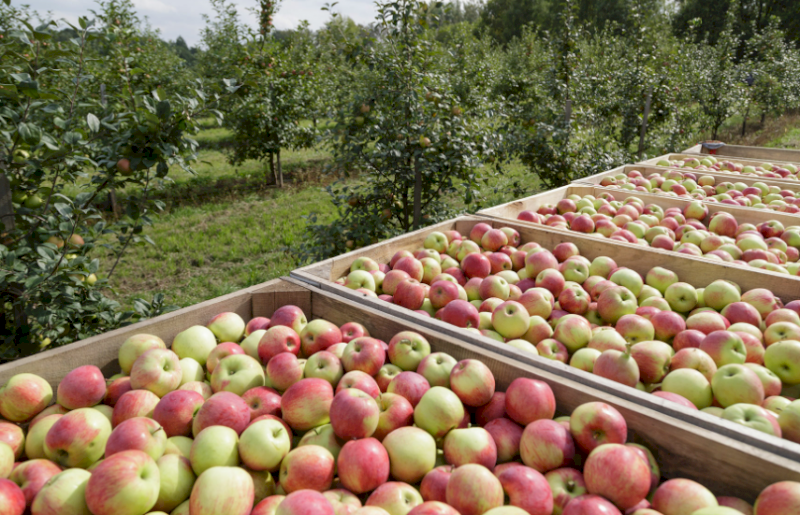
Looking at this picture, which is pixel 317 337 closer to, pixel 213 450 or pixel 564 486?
pixel 213 450

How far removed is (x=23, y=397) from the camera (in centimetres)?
154

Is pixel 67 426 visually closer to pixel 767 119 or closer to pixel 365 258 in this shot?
pixel 365 258

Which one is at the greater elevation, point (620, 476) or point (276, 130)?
point (276, 130)

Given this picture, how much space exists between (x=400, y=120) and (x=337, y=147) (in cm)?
66

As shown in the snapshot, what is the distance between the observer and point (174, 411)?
1.54m

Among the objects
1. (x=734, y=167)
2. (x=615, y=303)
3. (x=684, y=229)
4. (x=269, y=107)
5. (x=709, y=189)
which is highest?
(x=269, y=107)

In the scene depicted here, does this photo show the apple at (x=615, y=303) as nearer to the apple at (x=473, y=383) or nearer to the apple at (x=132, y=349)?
the apple at (x=473, y=383)

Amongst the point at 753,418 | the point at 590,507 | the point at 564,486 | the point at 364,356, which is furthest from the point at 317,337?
the point at 753,418

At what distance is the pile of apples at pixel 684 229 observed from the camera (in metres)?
2.91

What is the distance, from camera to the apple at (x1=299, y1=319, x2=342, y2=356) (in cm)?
195

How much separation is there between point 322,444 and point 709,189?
4613 mm

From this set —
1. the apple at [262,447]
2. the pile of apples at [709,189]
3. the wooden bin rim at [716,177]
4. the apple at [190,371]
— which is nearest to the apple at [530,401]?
the apple at [262,447]

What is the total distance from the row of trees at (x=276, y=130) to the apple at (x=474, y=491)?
1703 millimetres

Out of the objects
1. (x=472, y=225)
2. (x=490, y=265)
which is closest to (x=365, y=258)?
(x=490, y=265)
